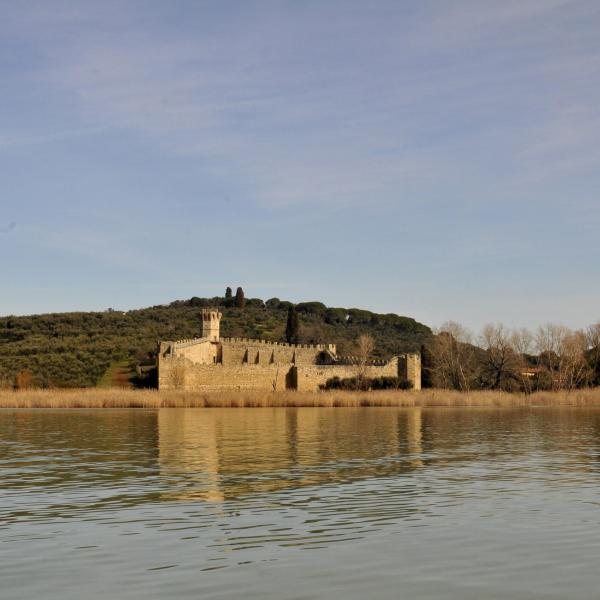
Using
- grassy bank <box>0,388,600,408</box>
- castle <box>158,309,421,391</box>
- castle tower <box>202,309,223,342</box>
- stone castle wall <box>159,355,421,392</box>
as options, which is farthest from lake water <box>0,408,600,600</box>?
castle tower <box>202,309,223,342</box>

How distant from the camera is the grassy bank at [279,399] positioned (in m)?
46.6

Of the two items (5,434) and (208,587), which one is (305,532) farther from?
(5,434)

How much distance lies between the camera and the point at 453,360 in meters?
61.8

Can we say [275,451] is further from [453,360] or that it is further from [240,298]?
[240,298]

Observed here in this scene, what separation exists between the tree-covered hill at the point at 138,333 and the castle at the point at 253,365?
17.6 feet

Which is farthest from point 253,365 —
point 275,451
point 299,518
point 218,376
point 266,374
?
point 299,518

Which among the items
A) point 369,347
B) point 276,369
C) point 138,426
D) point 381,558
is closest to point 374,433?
point 138,426

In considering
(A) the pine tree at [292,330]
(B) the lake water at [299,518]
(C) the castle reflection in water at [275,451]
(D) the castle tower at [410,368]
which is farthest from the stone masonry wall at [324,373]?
(B) the lake water at [299,518]

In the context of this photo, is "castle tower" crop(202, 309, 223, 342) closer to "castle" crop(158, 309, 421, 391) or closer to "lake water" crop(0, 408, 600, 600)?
"castle" crop(158, 309, 421, 391)

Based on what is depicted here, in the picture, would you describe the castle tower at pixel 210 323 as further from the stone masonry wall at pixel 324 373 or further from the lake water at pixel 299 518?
the lake water at pixel 299 518

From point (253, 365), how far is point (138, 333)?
26484mm

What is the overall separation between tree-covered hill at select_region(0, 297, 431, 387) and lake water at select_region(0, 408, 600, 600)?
40.1 meters

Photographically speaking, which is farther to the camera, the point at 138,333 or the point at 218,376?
the point at 138,333

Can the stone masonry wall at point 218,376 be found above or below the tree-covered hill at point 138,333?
below
